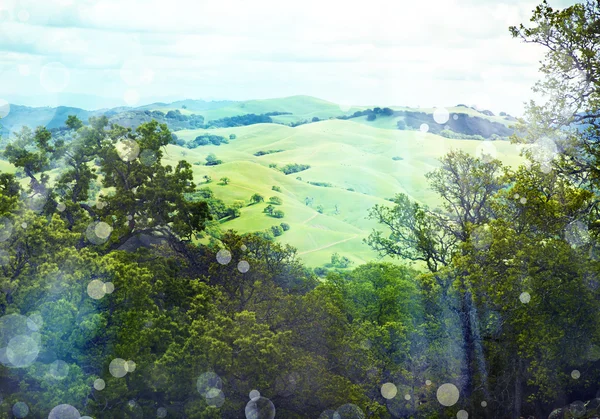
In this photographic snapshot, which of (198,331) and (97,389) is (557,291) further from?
(97,389)

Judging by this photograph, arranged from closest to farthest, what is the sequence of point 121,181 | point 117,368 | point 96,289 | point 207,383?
point 117,368, point 96,289, point 207,383, point 121,181

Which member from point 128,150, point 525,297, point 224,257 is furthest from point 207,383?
point 128,150

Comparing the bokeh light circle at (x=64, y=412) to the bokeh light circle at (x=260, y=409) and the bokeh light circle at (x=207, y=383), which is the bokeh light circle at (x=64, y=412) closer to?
the bokeh light circle at (x=207, y=383)

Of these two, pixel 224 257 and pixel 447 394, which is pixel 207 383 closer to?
pixel 224 257

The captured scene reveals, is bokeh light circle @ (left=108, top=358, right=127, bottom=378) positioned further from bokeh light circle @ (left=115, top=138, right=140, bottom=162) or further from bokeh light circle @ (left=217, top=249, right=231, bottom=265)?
bokeh light circle @ (left=115, top=138, right=140, bottom=162)

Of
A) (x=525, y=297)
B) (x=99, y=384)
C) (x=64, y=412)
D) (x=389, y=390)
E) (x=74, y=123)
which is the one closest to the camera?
(x=64, y=412)

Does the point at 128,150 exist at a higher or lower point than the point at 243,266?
higher

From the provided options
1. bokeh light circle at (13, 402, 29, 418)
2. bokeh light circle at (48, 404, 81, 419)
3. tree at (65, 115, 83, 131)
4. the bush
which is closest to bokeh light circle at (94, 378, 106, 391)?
bokeh light circle at (48, 404, 81, 419)

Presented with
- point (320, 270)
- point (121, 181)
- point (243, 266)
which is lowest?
point (320, 270)

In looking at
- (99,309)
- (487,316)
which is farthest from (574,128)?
(99,309)
